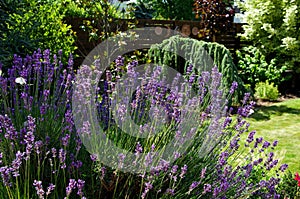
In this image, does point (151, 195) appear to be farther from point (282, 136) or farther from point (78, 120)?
point (282, 136)

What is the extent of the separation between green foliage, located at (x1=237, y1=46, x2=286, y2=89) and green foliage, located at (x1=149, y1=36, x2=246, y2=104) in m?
1.50

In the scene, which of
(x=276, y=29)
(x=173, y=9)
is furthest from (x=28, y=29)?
(x=173, y=9)

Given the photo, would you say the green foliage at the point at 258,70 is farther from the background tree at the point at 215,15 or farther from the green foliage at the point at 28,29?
the green foliage at the point at 28,29

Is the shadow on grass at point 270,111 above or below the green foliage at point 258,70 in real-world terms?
below

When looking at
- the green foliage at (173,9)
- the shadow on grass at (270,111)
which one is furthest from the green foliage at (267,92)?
the green foliage at (173,9)

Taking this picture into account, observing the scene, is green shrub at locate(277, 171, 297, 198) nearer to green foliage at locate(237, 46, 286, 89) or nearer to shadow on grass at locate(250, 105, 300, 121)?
shadow on grass at locate(250, 105, 300, 121)

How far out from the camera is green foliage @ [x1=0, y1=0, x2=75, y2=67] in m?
4.29

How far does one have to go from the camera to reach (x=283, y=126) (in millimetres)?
6340

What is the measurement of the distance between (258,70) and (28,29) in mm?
5687

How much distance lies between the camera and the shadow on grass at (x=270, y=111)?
6.84m

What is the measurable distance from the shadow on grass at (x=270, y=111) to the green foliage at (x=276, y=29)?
6.35ft

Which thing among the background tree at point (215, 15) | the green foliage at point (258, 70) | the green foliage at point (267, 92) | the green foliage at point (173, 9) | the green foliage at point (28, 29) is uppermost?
the green foliage at point (173, 9)

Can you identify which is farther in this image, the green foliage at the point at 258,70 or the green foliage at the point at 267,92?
the green foliage at the point at 258,70

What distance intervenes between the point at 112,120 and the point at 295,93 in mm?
7216
